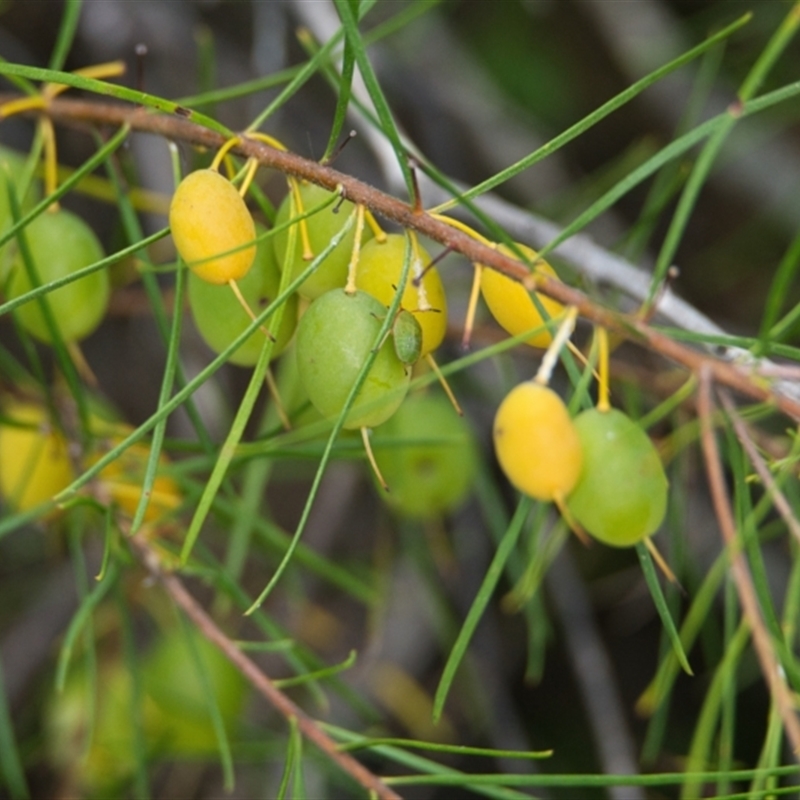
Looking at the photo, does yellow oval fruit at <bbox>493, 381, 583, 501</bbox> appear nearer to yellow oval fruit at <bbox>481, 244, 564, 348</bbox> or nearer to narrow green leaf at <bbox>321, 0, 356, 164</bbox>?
yellow oval fruit at <bbox>481, 244, 564, 348</bbox>

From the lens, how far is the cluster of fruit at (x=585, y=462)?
420 millimetres

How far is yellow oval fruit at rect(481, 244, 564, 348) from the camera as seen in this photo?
0.47 metres

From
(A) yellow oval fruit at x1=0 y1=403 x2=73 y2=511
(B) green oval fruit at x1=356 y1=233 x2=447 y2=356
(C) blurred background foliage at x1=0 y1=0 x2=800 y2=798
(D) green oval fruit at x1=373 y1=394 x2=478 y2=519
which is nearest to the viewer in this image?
(B) green oval fruit at x1=356 y1=233 x2=447 y2=356

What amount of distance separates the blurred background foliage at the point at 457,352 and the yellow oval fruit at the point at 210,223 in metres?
0.77

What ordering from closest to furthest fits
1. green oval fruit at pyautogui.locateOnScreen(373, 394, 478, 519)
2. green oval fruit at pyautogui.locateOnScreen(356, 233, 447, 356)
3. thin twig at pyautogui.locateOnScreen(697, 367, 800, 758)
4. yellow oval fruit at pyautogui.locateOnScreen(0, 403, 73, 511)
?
thin twig at pyautogui.locateOnScreen(697, 367, 800, 758) < green oval fruit at pyautogui.locateOnScreen(356, 233, 447, 356) < yellow oval fruit at pyautogui.locateOnScreen(0, 403, 73, 511) < green oval fruit at pyautogui.locateOnScreen(373, 394, 478, 519)

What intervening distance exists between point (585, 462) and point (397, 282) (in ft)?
0.43

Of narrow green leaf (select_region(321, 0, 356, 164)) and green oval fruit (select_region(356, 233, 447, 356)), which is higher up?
narrow green leaf (select_region(321, 0, 356, 164))

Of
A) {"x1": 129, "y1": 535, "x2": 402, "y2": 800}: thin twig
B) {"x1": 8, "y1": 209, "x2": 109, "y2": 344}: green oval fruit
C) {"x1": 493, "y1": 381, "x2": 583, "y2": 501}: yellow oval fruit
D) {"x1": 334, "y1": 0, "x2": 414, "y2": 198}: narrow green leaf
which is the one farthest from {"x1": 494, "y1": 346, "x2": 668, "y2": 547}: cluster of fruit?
{"x1": 8, "y1": 209, "x2": 109, "y2": 344}: green oval fruit

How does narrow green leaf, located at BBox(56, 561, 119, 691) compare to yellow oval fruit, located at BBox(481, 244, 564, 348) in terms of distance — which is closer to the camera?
yellow oval fruit, located at BBox(481, 244, 564, 348)

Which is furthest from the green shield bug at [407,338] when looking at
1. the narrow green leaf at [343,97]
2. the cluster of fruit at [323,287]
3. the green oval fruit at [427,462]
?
the green oval fruit at [427,462]

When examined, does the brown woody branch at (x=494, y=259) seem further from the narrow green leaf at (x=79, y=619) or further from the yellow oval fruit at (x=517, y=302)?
the narrow green leaf at (x=79, y=619)

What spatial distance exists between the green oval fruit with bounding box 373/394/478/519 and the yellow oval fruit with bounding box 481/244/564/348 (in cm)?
55

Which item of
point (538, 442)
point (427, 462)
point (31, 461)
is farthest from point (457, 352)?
point (538, 442)

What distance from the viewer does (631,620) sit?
1.59 meters
